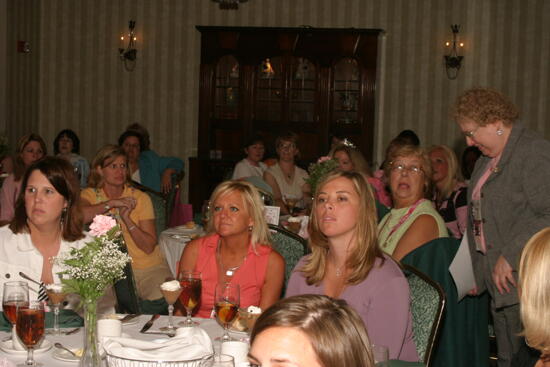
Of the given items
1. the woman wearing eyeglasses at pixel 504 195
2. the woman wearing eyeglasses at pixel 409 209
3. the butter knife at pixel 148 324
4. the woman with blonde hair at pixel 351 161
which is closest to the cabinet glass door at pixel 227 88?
the woman with blonde hair at pixel 351 161

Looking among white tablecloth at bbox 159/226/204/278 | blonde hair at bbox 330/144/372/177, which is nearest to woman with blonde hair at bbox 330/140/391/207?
blonde hair at bbox 330/144/372/177

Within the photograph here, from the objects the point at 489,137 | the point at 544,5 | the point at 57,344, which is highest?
the point at 544,5

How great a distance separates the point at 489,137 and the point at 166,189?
15.4 ft

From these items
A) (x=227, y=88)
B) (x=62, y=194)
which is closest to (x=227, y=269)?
(x=62, y=194)

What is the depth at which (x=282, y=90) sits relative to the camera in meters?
10.9

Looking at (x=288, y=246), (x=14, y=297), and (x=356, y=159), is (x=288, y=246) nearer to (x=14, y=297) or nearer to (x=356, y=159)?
(x=14, y=297)

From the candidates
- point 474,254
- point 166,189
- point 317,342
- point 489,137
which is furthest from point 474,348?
point 166,189

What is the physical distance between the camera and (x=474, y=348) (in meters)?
3.71

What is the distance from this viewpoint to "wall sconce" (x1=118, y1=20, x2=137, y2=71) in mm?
11352

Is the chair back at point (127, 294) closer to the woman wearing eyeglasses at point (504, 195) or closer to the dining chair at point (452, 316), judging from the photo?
the dining chair at point (452, 316)

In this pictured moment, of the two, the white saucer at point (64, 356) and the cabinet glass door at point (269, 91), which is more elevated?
the cabinet glass door at point (269, 91)

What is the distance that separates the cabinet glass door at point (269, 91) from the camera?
10.9 meters

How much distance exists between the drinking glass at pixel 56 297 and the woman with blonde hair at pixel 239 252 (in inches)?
37.5

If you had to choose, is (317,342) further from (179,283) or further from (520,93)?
(520,93)
